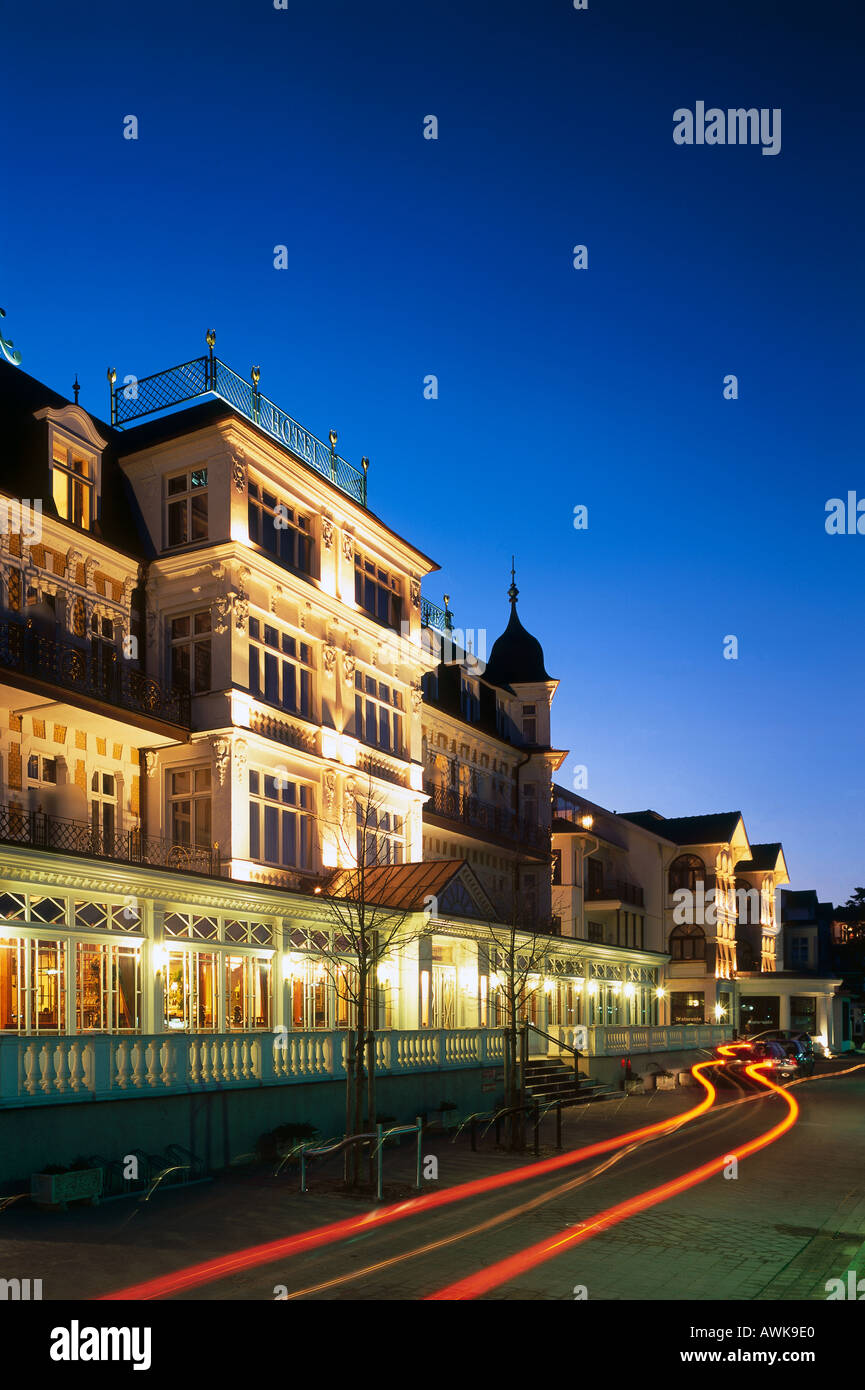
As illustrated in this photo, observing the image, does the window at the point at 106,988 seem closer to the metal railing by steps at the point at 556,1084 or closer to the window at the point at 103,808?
the window at the point at 103,808

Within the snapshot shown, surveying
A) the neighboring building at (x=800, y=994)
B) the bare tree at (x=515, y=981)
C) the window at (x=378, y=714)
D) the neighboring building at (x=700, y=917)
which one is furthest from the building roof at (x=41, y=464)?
the neighboring building at (x=800, y=994)

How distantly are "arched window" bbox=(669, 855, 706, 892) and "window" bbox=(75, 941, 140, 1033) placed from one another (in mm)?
53411

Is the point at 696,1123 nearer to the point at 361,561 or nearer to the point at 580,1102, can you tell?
the point at 580,1102

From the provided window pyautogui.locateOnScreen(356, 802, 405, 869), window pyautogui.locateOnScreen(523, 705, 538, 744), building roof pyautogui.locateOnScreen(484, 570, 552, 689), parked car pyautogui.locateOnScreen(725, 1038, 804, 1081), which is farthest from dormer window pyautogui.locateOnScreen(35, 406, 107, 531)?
parked car pyautogui.locateOnScreen(725, 1038, 804, 1081)

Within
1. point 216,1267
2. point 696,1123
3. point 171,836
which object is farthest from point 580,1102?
point 216,1267

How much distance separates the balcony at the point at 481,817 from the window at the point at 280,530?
10.1 metres

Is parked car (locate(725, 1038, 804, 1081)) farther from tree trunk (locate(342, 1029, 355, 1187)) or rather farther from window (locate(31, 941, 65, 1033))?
window (locate(31, 941, 65, 1033))

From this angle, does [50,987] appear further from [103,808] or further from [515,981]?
[515,981]

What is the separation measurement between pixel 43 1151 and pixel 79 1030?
4591mm

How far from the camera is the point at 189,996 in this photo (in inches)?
921

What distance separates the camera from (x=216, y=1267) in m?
11.9

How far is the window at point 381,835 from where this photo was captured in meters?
32.4

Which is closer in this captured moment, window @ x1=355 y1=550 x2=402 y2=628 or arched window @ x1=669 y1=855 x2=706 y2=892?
window @ x1=355 y1=550 x2=402 y2=628

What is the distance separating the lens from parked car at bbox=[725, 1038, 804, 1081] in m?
45.1
